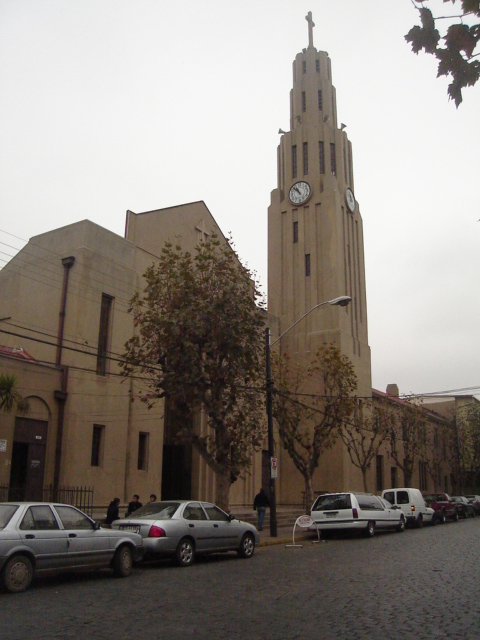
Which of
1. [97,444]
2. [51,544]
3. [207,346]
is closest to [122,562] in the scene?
[51,544]

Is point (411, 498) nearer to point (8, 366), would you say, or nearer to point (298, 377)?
point (298, 377)

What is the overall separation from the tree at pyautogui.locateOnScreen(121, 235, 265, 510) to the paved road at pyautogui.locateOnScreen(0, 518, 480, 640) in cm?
459

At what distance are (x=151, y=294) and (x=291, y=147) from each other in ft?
98.2

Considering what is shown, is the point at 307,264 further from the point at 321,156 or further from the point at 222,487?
the point at 222,487

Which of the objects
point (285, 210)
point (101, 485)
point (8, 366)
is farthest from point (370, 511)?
point (285, 210)

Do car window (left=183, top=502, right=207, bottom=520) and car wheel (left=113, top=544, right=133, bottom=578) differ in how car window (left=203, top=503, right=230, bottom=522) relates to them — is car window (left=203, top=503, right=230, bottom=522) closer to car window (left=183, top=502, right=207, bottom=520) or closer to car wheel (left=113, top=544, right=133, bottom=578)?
car window (left=183, top=502, right=207, bottom=520)

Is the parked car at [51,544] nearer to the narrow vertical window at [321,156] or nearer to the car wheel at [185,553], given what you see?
the car wheel at [185,553]

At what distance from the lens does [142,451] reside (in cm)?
2512

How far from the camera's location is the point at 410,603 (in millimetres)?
9172

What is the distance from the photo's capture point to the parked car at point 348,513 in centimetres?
2189

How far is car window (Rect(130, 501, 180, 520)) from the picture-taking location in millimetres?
14258

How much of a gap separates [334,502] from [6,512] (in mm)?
14200

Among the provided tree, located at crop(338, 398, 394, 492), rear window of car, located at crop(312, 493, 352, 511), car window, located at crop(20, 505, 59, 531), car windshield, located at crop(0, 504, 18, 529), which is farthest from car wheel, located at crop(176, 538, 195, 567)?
tree, located at crop(338, 398, 394, 492)

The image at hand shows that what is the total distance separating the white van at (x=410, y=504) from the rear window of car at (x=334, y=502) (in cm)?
693
